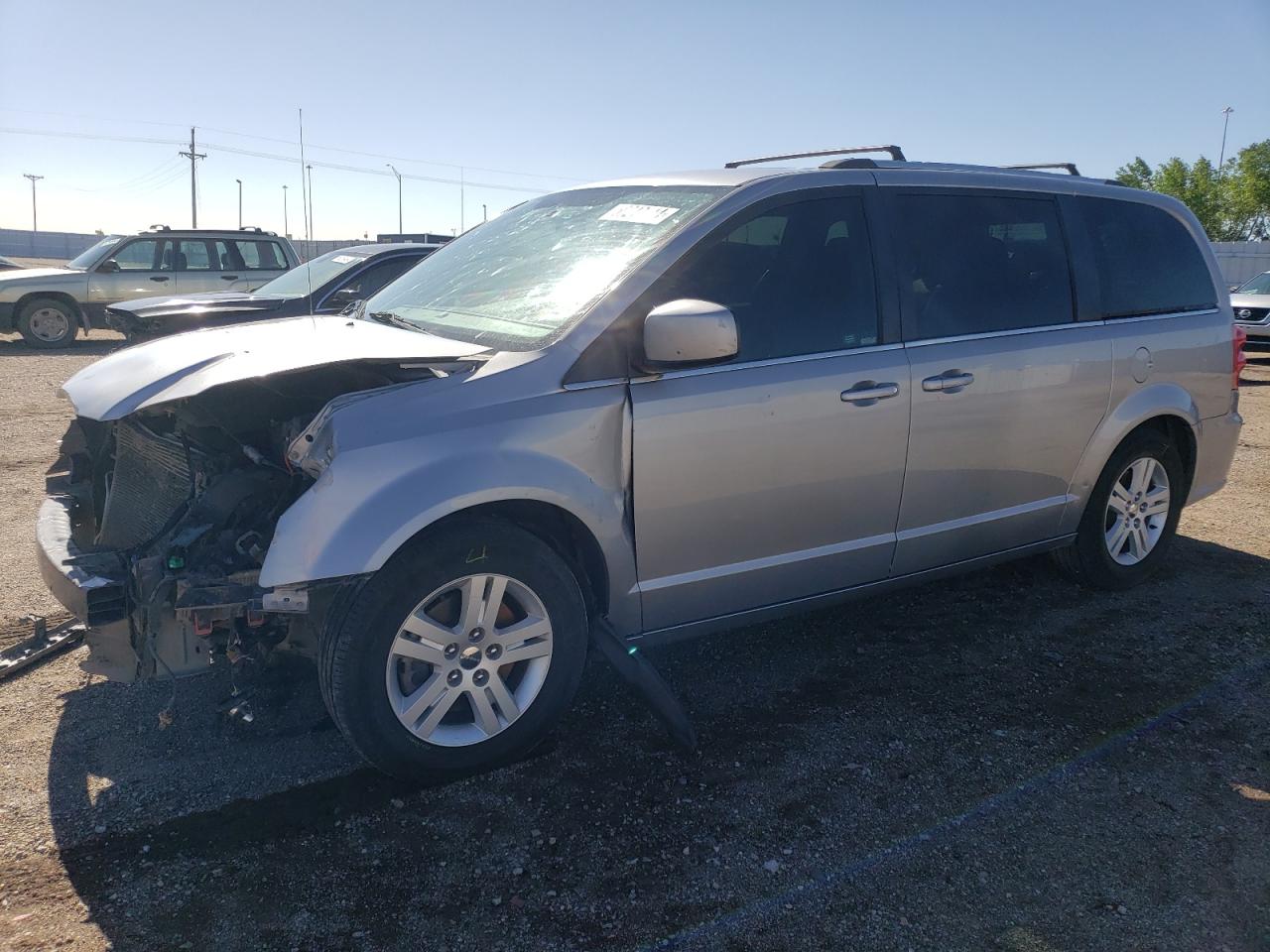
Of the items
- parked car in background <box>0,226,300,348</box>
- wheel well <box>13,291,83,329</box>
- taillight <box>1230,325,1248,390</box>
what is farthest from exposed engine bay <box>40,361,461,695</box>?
wheel well <box>13,291,83,329</box>

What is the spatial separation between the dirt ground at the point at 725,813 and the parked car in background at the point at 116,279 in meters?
12.2

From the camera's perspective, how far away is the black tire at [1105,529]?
4.84m

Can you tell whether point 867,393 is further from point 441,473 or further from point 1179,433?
Result: point 1179,433

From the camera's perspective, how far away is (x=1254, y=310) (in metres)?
15.7

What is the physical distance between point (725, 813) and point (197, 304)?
4.84m

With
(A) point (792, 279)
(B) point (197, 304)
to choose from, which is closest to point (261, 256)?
(B) point (197, 304)

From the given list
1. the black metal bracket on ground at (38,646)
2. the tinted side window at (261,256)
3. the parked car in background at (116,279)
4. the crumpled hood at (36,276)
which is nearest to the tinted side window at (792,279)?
the black metal bracket on ground at (38,646)

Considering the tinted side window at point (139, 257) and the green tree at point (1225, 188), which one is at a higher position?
the green tree at point (1225, 188)

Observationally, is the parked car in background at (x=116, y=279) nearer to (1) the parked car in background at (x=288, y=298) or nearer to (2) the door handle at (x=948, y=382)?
(1) the parked car in background at (x=288, y=298)

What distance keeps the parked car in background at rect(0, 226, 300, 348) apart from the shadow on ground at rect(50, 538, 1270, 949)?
1315cm

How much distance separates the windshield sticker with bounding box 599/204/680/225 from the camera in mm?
3699

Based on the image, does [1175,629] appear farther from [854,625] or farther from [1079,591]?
[854,625]

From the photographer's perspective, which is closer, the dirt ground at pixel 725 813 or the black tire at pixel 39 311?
the dirt ground at pixel 725 813

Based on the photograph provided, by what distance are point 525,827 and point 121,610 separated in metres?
1.41
